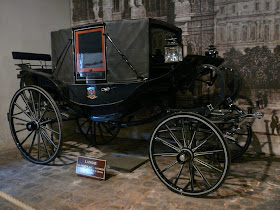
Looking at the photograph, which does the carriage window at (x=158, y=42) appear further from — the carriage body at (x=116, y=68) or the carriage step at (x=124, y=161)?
the carriage step at (x=124, y=161)

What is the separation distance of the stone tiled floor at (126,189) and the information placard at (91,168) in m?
0.07

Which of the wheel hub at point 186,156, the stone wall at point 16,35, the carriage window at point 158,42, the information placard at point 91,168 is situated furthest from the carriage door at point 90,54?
the stone wall at point 16,35

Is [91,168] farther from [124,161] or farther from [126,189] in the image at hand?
[124,161]

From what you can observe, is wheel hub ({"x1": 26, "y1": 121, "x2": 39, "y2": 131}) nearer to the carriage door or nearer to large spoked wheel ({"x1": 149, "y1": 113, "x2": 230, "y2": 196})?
the carriage door

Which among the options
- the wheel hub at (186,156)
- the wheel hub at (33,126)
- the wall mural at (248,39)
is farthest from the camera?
the wall mural at (248,39)

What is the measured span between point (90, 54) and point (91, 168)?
57.5 inches

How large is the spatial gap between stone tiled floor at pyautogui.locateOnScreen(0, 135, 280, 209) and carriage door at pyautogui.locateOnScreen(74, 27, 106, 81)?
1282mm

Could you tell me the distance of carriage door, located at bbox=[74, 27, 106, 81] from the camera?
3340mm

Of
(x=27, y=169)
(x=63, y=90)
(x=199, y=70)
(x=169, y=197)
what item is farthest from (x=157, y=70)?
(x=27, y=169)

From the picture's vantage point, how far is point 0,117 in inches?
174

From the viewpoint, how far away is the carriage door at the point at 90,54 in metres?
3.34

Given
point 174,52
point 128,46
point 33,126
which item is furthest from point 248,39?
point 33,126

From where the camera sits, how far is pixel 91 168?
3.12 metres

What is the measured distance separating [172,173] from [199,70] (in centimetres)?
135
